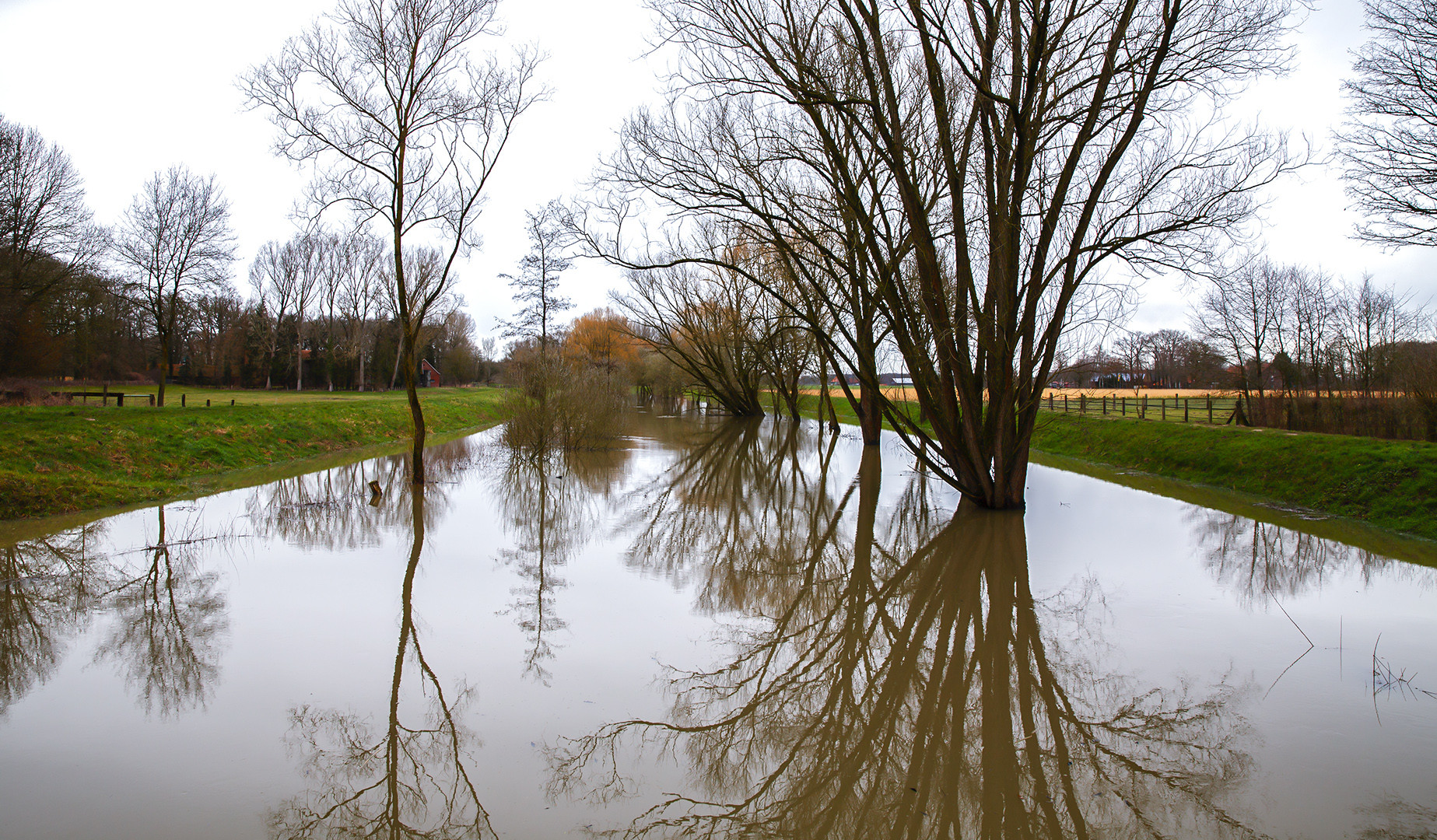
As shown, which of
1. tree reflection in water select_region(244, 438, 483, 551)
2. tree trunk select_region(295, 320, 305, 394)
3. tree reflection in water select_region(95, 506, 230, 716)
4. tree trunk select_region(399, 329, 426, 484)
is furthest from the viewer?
tree trunk select_region(295, 320, 305, 394)

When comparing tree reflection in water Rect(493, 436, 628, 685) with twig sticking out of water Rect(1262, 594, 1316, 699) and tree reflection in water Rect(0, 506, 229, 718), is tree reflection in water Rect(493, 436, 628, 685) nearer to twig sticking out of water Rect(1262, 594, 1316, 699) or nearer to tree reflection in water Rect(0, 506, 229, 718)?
tree reflection in water Rect(0, 506, 229, 718)

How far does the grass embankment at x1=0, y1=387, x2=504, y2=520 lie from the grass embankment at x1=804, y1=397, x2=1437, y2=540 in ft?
49.2

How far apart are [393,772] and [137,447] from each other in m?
13.9

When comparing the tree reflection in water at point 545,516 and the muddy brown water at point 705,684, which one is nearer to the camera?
the muddy brown water at point 705,684

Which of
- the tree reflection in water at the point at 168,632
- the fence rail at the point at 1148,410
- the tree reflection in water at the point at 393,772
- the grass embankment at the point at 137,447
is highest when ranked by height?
the fence rail at the point at 1148,410

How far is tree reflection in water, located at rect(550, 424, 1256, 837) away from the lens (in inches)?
138

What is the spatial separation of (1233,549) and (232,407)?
75.9ft

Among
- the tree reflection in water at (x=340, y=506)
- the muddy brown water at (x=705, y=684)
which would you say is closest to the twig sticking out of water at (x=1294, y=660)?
the muddy brown water at (x=705, y=684)

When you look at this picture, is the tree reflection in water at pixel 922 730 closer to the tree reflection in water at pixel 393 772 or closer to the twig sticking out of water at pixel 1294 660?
the twig sticking out of water at pixel 1294 660

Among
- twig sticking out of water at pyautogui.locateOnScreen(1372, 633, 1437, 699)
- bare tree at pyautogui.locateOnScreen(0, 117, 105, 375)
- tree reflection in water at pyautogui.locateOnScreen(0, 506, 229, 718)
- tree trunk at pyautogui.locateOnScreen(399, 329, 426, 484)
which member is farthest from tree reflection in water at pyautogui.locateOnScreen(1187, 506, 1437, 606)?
bare tree at pyautogui.locateOnScreen(0, 117, 105, 375)

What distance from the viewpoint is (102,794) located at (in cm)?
→ 352

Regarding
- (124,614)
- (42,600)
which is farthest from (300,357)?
(124,614)

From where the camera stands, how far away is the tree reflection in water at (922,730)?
11.5ft

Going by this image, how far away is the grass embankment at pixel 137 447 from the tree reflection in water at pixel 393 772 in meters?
8.73
